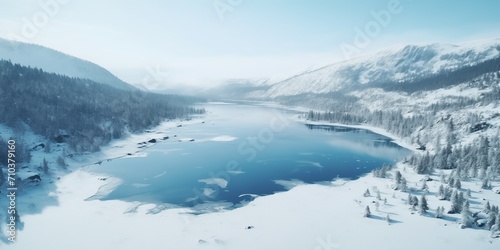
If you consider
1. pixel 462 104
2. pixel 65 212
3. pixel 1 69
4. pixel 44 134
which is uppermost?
pixel 1 69

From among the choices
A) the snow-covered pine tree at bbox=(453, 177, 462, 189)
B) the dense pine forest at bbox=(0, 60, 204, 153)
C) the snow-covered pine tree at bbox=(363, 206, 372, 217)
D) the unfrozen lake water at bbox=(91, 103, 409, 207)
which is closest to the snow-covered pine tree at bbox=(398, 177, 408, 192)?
the snow-covered pine tree at bbox=(453, 177, 462, 189)

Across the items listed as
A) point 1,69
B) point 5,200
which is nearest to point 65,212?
point 5,200

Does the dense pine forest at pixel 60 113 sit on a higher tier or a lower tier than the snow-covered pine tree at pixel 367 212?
higher

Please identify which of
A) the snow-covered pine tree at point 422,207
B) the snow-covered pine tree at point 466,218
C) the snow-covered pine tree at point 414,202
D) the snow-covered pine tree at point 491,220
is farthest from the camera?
the snow-covered pine tree at point 414,202

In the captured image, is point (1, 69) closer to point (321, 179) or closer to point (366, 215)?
point (321, 179)

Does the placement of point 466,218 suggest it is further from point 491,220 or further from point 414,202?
point 414,202

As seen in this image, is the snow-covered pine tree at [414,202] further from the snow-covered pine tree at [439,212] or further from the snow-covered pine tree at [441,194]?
the snow-covered pine tree at [441,194]

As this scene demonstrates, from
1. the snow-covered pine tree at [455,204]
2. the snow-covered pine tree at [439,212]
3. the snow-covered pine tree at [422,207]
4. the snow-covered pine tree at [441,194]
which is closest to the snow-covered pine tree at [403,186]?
the snow-covered pine tree at [441,194]

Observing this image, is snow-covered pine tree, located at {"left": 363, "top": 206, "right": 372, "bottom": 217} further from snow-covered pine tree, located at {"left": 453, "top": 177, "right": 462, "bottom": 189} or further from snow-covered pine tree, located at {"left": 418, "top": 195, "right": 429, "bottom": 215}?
snow-covered pine tree, located at {"left": 453, "top": 177, "right": 462, "bottom": 189}

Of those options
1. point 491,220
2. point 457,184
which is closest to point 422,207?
point 491,220
